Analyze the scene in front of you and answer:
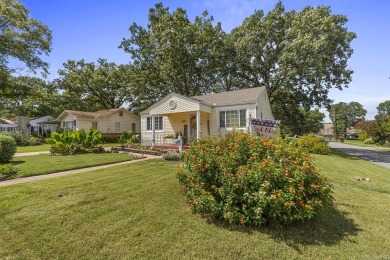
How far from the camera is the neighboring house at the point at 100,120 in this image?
2583 centimetres

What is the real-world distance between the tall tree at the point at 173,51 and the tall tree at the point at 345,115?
64.9 meters

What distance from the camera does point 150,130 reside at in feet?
64.1

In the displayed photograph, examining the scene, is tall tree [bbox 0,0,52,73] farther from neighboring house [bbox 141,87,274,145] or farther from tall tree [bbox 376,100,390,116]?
tall tree [bbox 376,100,390,116]

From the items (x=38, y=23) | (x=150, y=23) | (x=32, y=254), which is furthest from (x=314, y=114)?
(x=32, y=254)

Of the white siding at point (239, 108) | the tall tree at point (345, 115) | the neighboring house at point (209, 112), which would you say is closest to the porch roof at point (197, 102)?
the neighboring house at point (209, 112)

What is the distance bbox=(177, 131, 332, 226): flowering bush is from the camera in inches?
138

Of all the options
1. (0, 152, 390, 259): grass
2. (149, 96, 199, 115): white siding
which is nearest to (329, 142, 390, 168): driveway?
(149, 96, 199, 115): white siding

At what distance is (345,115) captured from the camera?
7694cm

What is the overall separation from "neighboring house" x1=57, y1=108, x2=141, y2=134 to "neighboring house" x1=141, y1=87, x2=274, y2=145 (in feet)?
36.0

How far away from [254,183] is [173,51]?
75.8ft

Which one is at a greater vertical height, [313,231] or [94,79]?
[94,79]

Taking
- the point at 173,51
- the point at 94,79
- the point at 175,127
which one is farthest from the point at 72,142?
the point at 94,79

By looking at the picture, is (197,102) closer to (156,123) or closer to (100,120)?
(156,123)

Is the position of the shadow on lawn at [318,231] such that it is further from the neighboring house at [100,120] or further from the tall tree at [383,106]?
the tall tree at [383,106]
